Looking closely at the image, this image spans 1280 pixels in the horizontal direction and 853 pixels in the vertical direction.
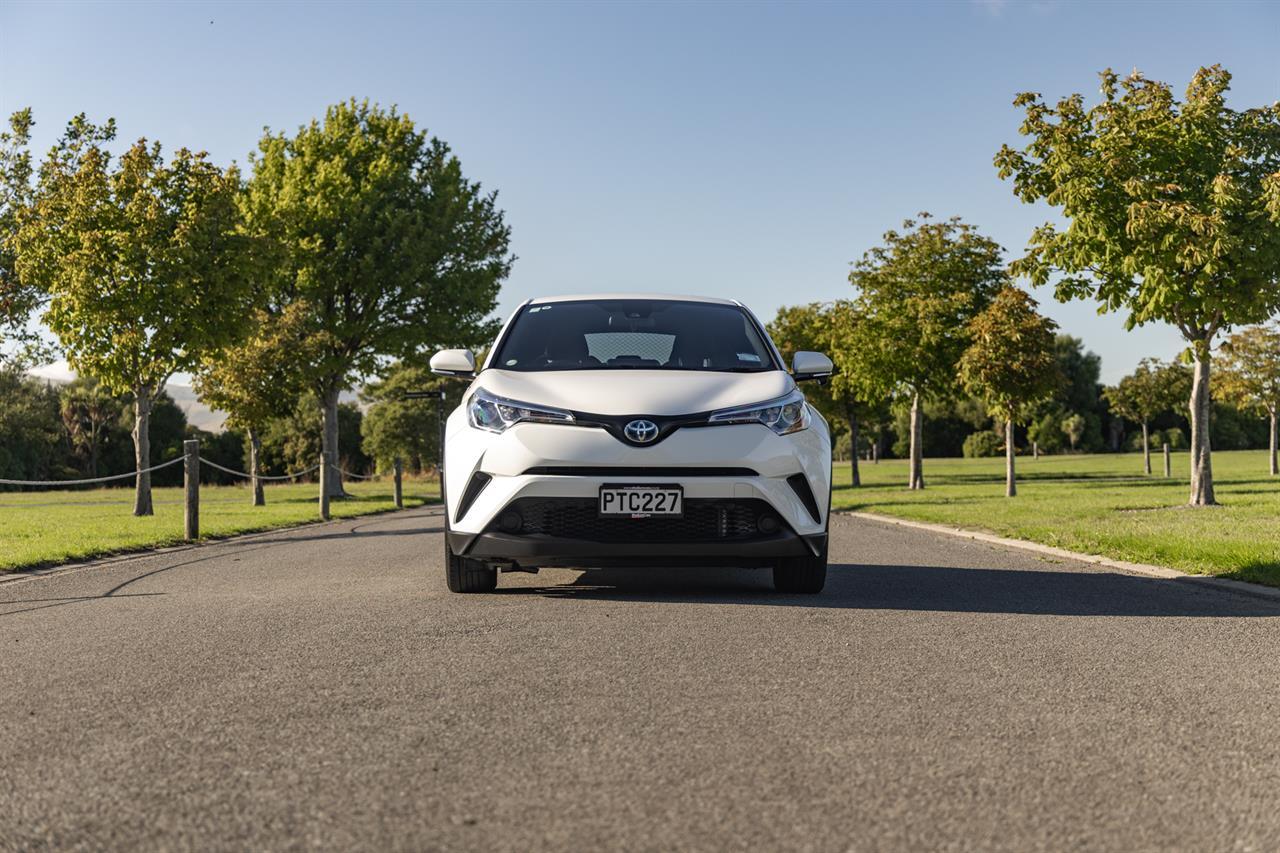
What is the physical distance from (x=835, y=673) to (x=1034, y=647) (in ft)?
4.06

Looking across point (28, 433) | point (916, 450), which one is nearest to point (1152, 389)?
point (916, 450)

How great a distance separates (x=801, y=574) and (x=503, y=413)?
2.10 m

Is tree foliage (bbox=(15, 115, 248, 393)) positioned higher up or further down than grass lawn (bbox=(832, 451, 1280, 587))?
higher up

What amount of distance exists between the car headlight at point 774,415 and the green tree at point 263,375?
23.8 metres

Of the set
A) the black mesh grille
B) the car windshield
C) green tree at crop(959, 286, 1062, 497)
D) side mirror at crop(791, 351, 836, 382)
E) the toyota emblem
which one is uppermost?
green tree at crop(959, 286, 1062, 497)

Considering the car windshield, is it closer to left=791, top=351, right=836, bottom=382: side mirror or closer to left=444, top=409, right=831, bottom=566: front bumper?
left=791, top=351, right=836, bottom=382: side mirror

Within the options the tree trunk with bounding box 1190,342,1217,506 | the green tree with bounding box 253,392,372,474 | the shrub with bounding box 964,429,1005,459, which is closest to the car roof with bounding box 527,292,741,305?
the tree trunk with bounding box 1190,342,1217,506

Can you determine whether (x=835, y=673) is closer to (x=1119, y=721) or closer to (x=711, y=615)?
(x=1119, y=721)

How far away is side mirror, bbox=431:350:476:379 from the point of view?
7504 millimetres

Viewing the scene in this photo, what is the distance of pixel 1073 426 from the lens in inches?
3127

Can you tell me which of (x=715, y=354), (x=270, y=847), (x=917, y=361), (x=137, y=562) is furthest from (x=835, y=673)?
(x=917, y=361)

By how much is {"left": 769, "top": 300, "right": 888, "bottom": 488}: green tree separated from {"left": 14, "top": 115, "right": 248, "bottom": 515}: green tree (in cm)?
1780

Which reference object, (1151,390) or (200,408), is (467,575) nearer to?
(1151,390)

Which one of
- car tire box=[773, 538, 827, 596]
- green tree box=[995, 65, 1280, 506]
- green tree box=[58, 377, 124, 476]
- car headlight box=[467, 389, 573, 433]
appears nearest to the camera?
car headlight box=[467, 389, 573, 433]
